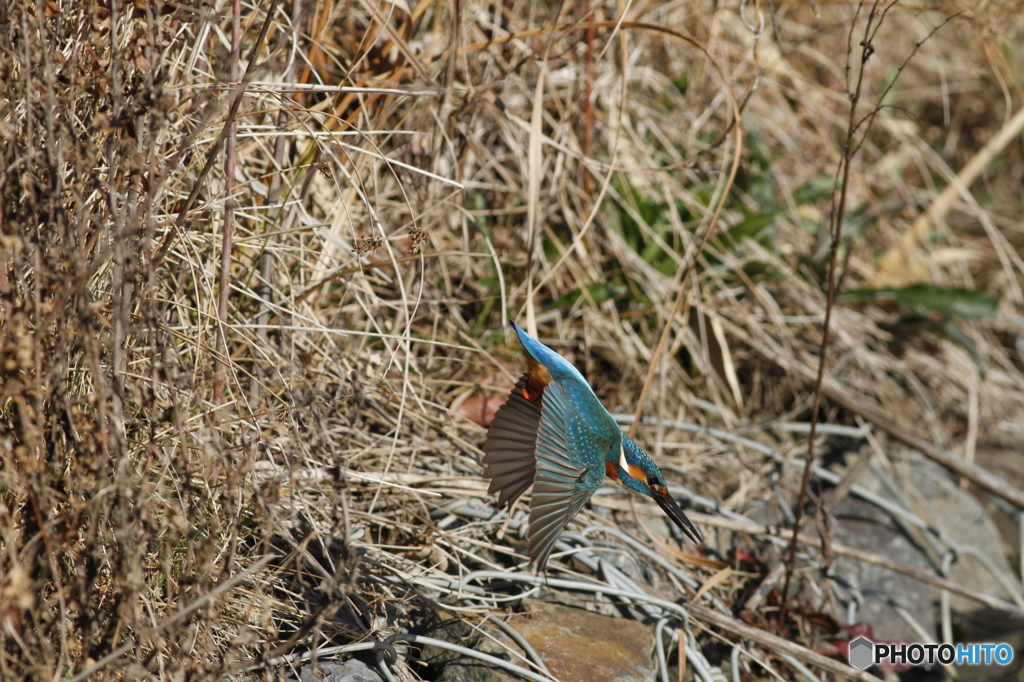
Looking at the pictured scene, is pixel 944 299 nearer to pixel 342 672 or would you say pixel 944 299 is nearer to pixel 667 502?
pixel 667 502

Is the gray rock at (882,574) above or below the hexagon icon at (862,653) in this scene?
above

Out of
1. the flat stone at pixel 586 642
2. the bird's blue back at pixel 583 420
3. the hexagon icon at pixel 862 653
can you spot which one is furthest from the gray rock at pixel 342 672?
the hexagon icon at pixel 862 653

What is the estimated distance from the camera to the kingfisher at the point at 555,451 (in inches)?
59.2

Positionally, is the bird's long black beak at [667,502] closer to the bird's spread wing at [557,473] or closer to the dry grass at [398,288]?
the bird's spread wing at [557,473]

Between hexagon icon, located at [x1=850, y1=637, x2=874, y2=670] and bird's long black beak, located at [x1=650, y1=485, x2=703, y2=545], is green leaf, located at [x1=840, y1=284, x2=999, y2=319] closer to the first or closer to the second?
hexagon icon, located at [x1=850, y1=637, x2=874, y2=670]

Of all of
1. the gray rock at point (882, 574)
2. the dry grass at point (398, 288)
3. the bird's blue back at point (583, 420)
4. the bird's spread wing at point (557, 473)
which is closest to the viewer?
the dry grass at point (398, 288)

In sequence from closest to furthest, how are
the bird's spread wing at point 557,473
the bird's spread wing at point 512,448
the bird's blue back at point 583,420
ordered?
the bird's spread wing at point 557,473 < the bird's blue back at point 583,420 < the bird's spread wing at point 512,448

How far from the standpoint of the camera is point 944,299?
312cm

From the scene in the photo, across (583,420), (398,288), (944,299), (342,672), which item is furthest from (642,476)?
(944,299)

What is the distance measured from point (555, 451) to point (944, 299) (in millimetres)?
2224

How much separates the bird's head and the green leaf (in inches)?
70.2

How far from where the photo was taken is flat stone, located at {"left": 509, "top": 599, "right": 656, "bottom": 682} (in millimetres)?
1801

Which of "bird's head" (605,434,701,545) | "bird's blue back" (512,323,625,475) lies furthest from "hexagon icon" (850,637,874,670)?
"bird's blue back" (512,323,625,475)

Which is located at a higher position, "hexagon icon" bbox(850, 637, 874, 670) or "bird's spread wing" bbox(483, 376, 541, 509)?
"bird's spread wing" bbox(483, 376, 541, 509)
